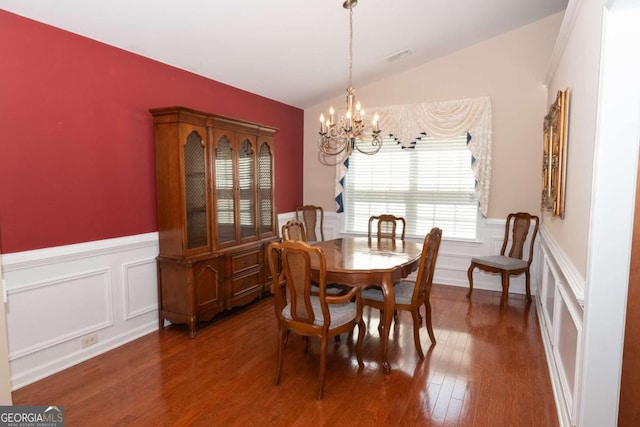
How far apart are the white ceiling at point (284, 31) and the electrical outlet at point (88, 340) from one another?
2249mm

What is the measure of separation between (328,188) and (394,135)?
1226mm

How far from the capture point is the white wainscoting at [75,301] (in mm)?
2529

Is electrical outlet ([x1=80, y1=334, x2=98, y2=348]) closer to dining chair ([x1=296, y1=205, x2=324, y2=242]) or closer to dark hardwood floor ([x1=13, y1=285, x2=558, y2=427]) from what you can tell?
dark hardwood floor ([x1=13, y1=285, x2=558, y2=427])

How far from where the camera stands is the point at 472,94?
15.4 ft

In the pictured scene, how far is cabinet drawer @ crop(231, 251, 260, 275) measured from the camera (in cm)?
379

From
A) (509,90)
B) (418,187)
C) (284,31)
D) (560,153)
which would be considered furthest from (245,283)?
(509,90)

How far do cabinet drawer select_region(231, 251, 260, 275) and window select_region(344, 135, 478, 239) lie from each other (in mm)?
1856

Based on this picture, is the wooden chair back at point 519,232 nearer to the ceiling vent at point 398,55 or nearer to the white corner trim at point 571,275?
the white corner trim at point 571,275

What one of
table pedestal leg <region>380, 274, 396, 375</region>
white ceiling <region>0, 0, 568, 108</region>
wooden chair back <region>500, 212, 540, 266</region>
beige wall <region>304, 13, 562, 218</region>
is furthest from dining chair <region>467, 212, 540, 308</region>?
white ceiling <region>0, 0, 568, 108</region>

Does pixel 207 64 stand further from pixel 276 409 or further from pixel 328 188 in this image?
pixel 276 409

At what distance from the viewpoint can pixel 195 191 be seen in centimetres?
344

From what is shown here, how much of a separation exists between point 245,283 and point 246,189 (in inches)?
38.1

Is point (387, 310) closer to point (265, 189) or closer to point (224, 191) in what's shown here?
point (224, 191)

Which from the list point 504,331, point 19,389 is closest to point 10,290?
point 19,389
